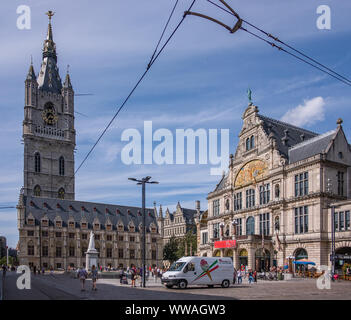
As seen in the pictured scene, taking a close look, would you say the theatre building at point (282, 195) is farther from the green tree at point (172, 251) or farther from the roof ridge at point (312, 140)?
the green tree at point (172, 251)

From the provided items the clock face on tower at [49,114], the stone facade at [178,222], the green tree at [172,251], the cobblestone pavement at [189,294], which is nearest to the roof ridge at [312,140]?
the cobblestone pavement at [189,294]

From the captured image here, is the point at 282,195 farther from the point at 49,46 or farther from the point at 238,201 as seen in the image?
the point at 49,46

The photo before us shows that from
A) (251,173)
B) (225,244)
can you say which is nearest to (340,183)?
(251,173)

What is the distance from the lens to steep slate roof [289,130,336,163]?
167ft

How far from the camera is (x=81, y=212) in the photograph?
105 meters

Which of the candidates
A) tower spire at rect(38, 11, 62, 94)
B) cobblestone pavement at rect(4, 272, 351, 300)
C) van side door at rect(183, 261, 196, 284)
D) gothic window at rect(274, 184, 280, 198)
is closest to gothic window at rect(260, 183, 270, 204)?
gothic window at rect(274, 184, 280, 198)

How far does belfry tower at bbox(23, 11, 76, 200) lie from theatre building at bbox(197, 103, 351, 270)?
65.2 m

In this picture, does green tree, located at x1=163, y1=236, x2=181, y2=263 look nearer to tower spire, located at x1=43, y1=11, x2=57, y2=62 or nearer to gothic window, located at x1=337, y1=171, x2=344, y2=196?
gothic window, located at x1=337, y1=171, x2=344, y2=196

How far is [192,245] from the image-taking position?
3563 inches

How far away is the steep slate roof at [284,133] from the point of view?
186ft
